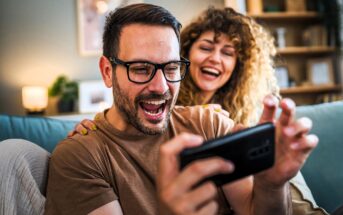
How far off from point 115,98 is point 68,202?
0.34m

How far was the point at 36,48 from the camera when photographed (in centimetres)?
387

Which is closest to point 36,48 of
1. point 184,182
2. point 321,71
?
point 321,71

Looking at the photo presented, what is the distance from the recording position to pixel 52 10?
12.7 feet

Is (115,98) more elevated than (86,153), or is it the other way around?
(115,98)

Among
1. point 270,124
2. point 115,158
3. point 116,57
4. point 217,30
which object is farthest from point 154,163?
point 217,30

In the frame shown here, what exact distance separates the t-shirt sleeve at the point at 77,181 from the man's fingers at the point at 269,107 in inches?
18.5

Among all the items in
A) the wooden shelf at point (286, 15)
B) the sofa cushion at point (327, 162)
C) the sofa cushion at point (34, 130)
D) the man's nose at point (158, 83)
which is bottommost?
the sofa cushion at point (327, 162)

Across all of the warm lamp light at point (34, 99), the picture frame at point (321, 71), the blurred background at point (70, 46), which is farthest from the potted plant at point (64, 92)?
the picture frame at point (321, 71)

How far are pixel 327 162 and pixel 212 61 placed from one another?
0.68m

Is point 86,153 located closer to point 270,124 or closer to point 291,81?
point 270,124

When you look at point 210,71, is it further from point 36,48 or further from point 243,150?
point 36,48

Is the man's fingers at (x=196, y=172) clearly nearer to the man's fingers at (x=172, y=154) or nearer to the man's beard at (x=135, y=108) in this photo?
the man's fingers at (x=172, y=154)

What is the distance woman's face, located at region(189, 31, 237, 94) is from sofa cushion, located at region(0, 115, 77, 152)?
0.69 meters

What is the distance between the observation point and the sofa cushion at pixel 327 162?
1.48 metres
